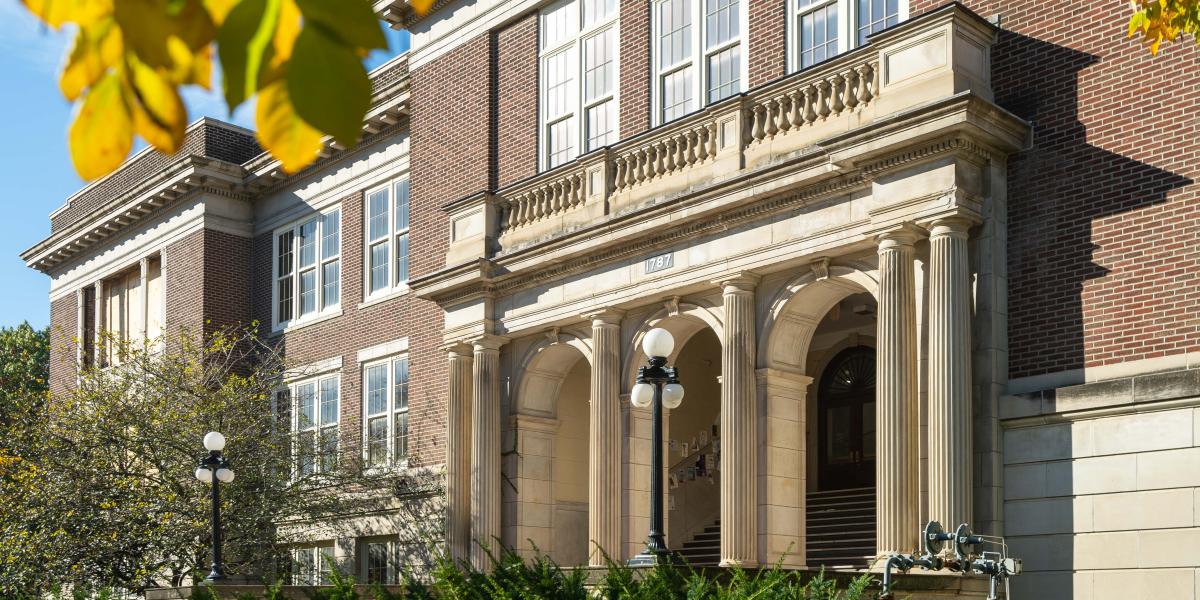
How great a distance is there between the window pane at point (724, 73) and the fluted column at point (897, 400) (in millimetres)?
4621

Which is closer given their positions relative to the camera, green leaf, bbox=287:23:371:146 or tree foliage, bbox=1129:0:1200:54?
green leaf, bbox=287:23:371:146

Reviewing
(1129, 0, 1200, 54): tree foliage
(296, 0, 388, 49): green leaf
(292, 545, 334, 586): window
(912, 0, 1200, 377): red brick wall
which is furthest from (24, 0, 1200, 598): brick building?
(296, 0, 388, 49): green leaf

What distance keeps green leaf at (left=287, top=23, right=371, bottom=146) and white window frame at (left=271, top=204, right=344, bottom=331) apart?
2853 centimetres

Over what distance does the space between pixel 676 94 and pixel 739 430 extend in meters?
5.58

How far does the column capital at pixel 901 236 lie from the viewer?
17156mm

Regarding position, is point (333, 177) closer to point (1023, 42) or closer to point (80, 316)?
point (80, 316)

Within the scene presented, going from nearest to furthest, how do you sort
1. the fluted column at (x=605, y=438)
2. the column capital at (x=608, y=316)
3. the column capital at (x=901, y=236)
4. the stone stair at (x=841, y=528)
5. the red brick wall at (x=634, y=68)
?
the column capital at (x=901, y=236), the stone stair at (x=841, y=528), the fluted column at (x=605, y=438), the column capital at (x=608, y=316), the red brick wall at (x=634, y=68)

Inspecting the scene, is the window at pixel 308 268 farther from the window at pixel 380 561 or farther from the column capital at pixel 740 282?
the column capital at pixel 740 282

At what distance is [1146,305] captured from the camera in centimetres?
1577

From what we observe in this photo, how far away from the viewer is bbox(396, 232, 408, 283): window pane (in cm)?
2872

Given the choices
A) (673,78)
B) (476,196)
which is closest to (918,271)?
(673,78)

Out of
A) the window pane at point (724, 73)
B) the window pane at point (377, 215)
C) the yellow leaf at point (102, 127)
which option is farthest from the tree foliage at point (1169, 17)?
the window pane at point (377, 215)

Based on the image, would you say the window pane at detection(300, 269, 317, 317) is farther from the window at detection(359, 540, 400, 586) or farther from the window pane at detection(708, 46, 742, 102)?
the window pane at detection(708, 46, 742, 102)

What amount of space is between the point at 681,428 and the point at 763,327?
7034mm
